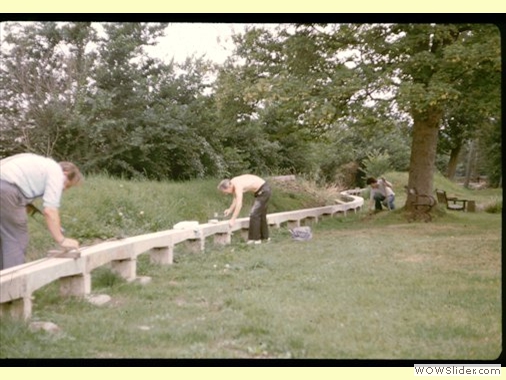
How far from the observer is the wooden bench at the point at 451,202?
5172 mm

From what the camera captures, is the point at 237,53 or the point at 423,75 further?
the point at 423,75

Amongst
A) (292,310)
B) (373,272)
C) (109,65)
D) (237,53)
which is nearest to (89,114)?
(109,65)

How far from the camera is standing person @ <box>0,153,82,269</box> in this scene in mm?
3814

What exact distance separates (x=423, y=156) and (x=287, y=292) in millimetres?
1676

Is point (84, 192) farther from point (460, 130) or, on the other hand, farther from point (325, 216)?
point (460, 130)

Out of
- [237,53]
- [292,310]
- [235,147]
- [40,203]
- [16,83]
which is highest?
[237,53]

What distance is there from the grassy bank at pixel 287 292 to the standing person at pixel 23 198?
0.67 ft

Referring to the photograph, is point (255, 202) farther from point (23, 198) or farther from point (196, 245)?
point (23, 198)

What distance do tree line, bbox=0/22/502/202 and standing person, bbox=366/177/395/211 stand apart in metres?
0.15

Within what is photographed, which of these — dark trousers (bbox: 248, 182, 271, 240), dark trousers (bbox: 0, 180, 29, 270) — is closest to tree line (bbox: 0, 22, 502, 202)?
dark trousers (bbox: 0, 180, 29, 270)

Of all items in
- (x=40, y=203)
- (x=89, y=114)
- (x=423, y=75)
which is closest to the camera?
(x=40, y=203)

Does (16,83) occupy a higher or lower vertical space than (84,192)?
higher

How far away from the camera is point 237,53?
5.26m

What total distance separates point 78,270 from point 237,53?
248cm
